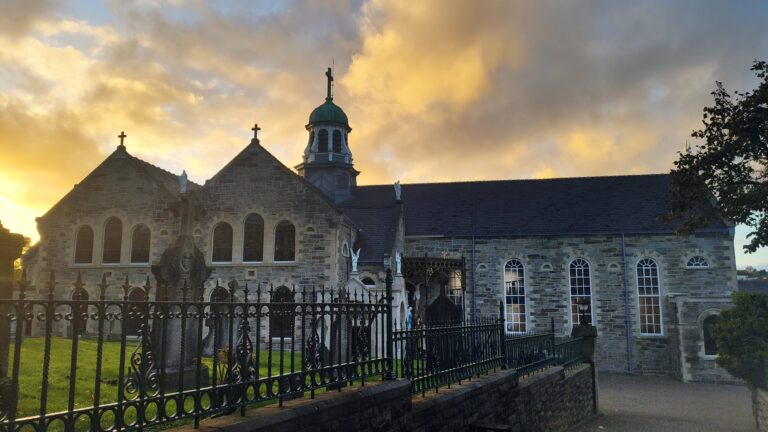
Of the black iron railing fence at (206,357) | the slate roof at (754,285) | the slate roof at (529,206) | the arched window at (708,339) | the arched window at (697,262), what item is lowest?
the arched window at (708,339)

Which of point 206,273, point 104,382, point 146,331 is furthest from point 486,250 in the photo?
point 146,331

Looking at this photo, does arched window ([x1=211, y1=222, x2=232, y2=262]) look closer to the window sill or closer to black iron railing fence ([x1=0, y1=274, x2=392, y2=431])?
black iron railing fence ([x1=0, y1=274, x2=392, y2=431])

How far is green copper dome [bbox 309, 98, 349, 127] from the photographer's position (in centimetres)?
3111

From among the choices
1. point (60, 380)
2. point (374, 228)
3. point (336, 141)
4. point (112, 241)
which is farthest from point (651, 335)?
point (112, 241)

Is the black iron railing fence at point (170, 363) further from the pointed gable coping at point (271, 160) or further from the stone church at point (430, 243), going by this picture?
the pointed gable coping at point (271, 160)

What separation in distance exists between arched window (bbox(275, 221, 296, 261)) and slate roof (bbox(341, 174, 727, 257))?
173 inches

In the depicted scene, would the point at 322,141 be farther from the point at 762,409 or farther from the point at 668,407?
the point at 762,409

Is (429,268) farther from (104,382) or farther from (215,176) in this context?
(104,382)

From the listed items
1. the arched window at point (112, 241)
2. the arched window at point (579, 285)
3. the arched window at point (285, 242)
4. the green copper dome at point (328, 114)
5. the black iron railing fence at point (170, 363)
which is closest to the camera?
the black iron railing fence at point (170, 363)

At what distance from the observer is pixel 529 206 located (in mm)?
30141

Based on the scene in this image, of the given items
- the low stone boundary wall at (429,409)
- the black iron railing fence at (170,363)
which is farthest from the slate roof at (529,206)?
the black iron railing fence at (170,363)

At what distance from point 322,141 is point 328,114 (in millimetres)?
1761

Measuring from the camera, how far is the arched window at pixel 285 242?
22.2 m

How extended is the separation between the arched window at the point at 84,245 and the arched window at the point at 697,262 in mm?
27561
